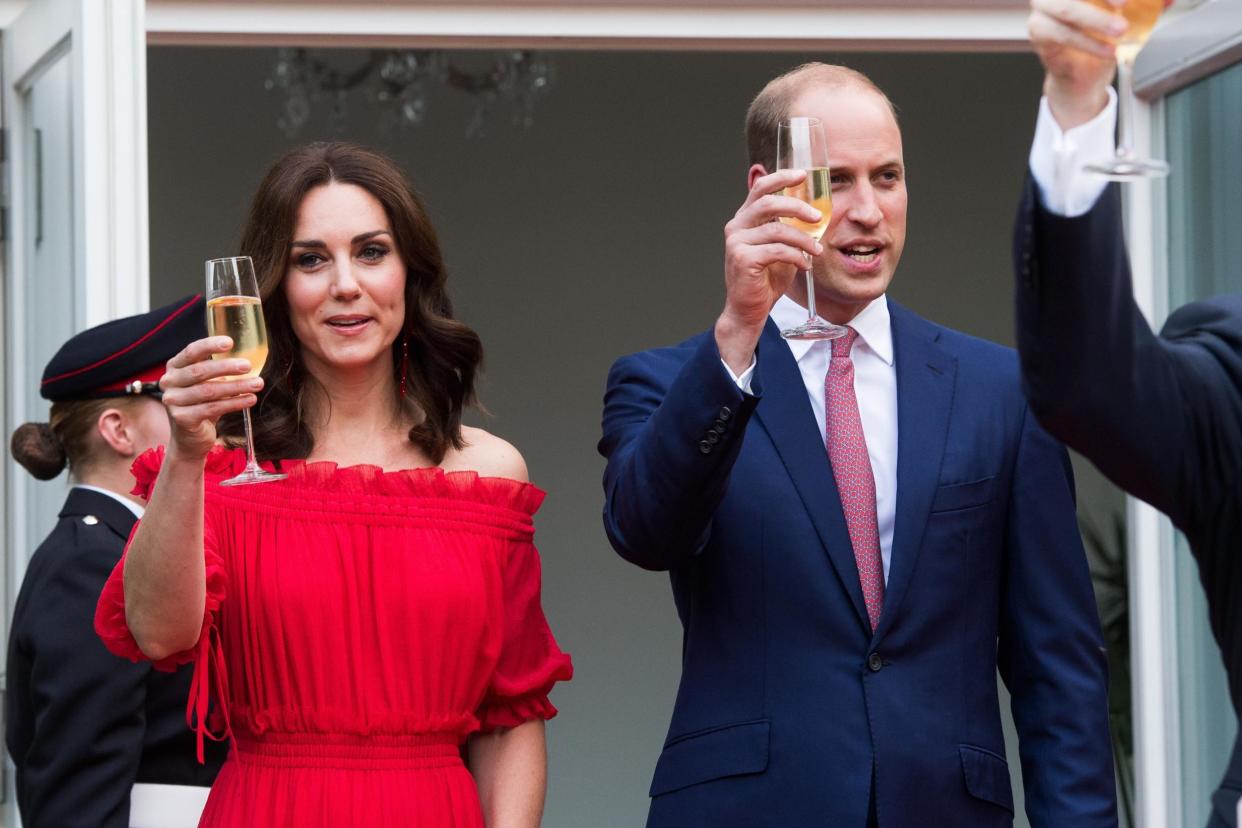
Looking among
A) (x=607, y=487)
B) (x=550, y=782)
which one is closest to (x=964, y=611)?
(x=607, y=487)

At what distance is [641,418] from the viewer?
2529 millimetres

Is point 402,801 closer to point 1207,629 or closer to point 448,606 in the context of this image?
point 448,606

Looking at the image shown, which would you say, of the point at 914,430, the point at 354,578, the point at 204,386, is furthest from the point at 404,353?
the point at 914,430

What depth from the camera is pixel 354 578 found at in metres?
2.66

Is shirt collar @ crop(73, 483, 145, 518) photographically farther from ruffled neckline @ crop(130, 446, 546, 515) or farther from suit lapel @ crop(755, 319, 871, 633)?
suit lapel @ crop(755, 319, 871, 633)

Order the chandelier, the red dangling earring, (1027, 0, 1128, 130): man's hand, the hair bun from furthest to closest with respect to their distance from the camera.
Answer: the chandelier, the hair bun, the red dangling earring, (1027, 0, 1128, 130): man's hand

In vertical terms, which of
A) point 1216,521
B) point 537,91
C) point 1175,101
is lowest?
point 1216,521

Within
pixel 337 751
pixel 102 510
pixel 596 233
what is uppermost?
pixel 596 233

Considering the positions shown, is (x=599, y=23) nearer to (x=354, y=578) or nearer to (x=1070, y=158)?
(x=354, y=578)

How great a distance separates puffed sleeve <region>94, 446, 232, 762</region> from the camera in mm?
2539

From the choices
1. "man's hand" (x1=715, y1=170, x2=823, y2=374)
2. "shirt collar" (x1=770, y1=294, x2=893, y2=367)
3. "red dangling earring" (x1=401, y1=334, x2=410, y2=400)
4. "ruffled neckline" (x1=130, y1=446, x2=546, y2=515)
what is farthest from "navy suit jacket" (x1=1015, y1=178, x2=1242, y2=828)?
"red dangling earring" (x1=401, y1=334, x2=410, y2=400)

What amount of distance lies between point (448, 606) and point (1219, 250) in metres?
1.96

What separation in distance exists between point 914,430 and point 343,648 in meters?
0.88

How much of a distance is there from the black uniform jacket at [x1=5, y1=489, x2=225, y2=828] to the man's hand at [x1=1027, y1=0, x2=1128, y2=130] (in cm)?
218
